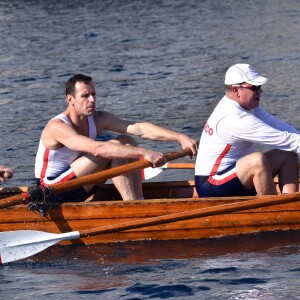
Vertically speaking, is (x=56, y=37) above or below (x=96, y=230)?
above

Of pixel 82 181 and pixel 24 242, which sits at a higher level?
pixel 82 181

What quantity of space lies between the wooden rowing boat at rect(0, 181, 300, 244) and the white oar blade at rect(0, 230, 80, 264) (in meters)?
0.33

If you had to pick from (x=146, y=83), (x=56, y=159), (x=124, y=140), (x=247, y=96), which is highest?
(x=146, y=83)

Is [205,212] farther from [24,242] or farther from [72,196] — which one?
[24,242]

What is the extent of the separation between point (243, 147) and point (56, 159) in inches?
75.7

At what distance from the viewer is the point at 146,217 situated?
10.6m

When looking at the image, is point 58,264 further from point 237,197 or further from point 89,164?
point 237,197

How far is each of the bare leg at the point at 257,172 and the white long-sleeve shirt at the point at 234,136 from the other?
0.16 metres

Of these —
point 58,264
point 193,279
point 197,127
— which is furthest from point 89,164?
point 197,127

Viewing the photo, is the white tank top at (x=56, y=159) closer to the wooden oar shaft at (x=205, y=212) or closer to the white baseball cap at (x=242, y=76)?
the wooden oar shaft at (x=205, y=212)

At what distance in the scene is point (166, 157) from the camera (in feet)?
35.1

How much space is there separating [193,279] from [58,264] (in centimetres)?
155

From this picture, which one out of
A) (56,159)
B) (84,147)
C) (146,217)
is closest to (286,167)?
(146,217)

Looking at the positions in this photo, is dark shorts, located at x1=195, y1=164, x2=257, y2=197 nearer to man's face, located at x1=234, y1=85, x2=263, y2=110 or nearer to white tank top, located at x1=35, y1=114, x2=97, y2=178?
man's face, located at x1=234, y1=85, x2=263, y2=110
